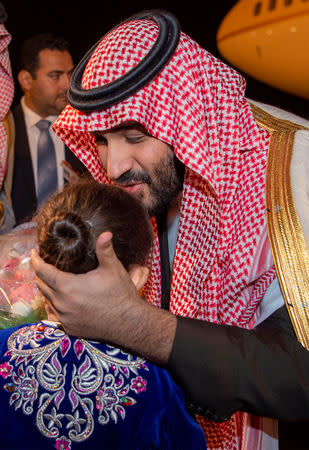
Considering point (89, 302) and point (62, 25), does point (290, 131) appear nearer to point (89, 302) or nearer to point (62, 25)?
point (89, 302)

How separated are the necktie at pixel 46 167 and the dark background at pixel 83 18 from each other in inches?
55.6

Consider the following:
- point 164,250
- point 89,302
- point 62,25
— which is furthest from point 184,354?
point 62,25

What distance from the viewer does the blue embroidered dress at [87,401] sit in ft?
3.56

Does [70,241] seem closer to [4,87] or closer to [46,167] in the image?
[4,87]

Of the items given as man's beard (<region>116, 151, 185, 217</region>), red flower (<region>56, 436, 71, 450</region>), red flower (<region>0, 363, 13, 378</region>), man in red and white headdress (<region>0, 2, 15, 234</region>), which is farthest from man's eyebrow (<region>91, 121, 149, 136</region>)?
man in red and white headdress (<region>0, 2, 15, 234</region>)

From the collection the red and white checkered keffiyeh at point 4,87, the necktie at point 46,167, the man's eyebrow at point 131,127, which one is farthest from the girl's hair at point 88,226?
the necktie at point 46,167

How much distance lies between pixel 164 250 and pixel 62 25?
145 inches

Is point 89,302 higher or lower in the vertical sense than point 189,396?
higher

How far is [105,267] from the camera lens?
98 cm

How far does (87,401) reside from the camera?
109 centimetres

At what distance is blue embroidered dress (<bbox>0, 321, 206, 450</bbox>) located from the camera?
109cm

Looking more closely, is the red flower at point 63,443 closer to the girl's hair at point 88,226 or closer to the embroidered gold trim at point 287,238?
the girl's hair at point 88,226

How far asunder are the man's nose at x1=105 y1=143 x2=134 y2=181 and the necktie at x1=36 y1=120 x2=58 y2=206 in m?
2.18

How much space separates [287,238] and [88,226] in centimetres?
59
